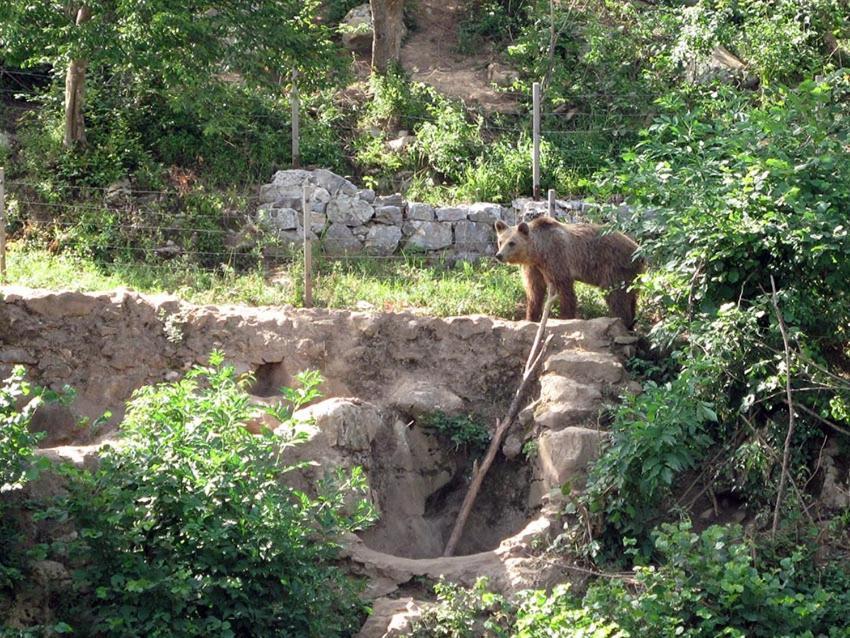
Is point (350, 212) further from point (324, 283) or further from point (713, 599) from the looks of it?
point (713, 599)

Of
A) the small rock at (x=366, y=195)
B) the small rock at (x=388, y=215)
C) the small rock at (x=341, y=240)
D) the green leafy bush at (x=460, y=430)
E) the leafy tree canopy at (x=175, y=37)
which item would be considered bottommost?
the green leafy bush at (x=460, y=430)

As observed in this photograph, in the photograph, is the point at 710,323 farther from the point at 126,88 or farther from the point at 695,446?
the point at 126,88

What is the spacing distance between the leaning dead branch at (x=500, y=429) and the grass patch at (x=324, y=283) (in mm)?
1277

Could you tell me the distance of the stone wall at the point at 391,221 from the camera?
17594 mm

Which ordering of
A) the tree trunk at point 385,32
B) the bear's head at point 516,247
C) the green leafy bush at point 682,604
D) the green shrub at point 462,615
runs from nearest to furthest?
the green leafy bush at point 682,604 < the green shrub at point 462,615 < the bear's head at point 516,247 < the tree trunk at point 385,32

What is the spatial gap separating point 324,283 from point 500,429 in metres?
3.40

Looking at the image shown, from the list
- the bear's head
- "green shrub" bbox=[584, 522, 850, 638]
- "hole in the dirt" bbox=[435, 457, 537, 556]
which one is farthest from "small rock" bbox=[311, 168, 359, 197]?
"green shrub" bbox=[584, 522, 850, 638]

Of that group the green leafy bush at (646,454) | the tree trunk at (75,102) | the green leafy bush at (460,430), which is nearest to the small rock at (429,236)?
the green leafy bush at (460,430)

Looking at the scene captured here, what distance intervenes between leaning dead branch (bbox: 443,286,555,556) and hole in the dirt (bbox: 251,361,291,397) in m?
2.34

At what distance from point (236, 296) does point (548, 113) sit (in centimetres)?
771

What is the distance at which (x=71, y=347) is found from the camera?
14.1m

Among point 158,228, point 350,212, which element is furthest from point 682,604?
point 158,228

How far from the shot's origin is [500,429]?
43.9 ft

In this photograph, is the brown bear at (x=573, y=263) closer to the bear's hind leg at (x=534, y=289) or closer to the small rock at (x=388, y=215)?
the bear's hind leg at (x=534, y=289)
